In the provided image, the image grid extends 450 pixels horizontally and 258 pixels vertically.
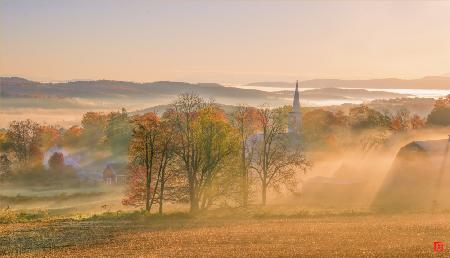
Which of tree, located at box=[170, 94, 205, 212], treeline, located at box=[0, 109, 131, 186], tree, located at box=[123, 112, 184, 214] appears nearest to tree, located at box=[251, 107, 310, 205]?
tree, located at box=[170, 94, 205, 212]

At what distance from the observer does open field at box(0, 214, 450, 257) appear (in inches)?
1072

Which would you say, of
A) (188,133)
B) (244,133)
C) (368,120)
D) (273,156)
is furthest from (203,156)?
(368,120)

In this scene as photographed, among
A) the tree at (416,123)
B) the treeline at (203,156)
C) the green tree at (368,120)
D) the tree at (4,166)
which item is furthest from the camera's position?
the tree at (416,123)

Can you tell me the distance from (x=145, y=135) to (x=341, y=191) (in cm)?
2308

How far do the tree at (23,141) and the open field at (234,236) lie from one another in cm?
7463

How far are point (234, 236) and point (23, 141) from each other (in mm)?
92586

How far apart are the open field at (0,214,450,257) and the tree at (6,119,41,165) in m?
74.6

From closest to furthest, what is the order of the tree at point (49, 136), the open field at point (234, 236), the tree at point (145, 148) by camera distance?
the open field at point (234, 236), the tree at point (145, 148), the tree at point (49, 136)

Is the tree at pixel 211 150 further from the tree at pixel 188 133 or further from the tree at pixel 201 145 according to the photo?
the tree at pixel 188 133

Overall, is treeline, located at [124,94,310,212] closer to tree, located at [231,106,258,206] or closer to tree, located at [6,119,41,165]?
tree, located at [231,106,258,206]

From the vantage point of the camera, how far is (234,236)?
106ft

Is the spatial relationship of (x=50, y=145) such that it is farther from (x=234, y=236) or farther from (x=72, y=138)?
(x=234, y=236)

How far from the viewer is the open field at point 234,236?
27.2 m

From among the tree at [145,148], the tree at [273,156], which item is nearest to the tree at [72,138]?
the tree at [273,156]
